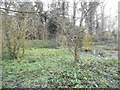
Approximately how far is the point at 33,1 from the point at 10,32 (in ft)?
5.06

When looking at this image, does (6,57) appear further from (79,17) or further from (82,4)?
(82,4)

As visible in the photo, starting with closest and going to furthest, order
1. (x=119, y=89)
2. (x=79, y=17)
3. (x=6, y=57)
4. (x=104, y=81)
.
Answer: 1. (x=119, y=89)
2. (x=104, y=81)
3. (x=79, y=17)
4. (x=6, y=57)

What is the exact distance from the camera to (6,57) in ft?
13.6

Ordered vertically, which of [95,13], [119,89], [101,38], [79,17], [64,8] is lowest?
[119,89]

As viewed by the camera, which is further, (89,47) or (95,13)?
(89,47)

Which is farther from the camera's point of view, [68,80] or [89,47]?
[89,47]

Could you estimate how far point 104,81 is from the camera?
225 centimetres

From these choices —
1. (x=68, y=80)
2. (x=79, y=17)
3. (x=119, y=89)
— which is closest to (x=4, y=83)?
(x=68, y=80)

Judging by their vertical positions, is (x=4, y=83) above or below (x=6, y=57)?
below

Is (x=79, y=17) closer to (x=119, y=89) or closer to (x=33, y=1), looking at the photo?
(x=33, y=1)

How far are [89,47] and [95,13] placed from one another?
14.4 feet

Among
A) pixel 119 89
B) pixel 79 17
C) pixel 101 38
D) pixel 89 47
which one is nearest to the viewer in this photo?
pixel 119 89

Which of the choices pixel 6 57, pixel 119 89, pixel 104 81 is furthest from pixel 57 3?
pixel 119 89

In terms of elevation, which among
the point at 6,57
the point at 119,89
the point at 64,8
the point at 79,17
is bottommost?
the point at 119,89
